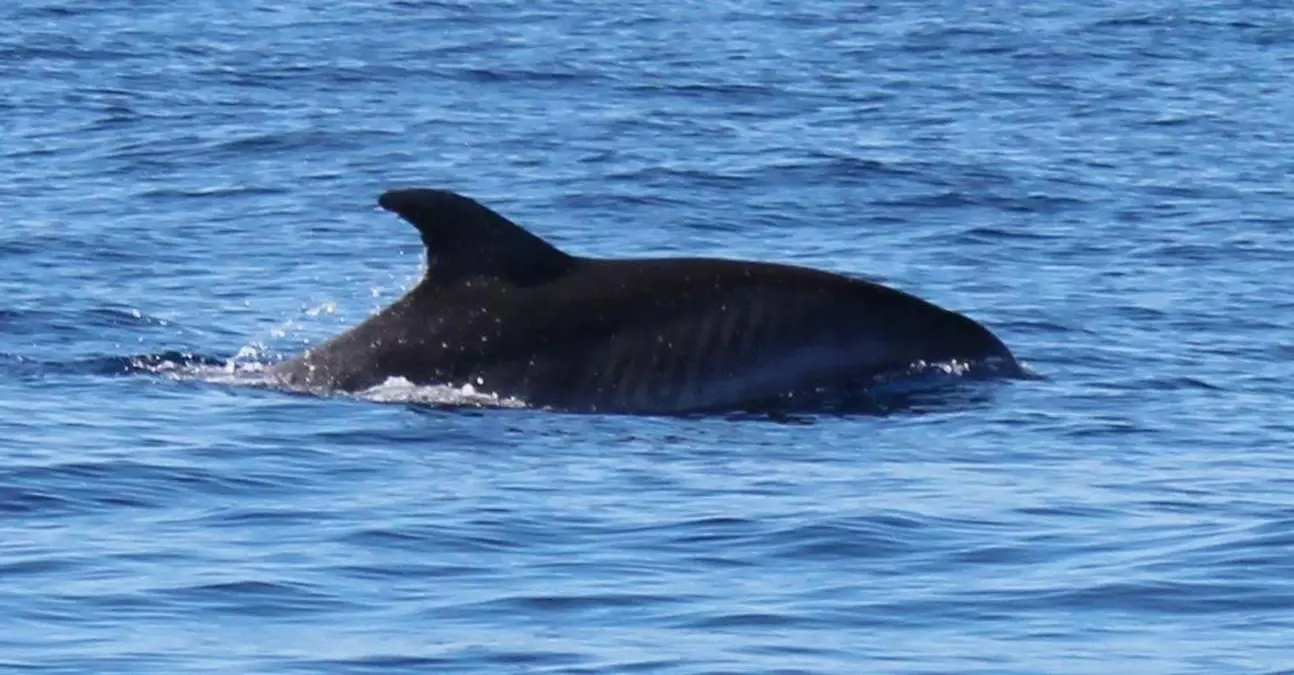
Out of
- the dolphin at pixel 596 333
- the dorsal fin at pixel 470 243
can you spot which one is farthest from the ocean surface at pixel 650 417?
the dorsal fin at pixel 470 243

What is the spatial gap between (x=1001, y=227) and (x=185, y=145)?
8242 mm

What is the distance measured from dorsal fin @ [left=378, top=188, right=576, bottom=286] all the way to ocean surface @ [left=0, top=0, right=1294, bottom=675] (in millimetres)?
641

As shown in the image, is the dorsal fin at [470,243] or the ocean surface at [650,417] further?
the dorsal fin at [470,243]

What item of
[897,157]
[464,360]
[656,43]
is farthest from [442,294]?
[656,43]

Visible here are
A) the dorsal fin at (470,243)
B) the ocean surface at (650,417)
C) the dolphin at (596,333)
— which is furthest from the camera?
the dolphin at (596,333)

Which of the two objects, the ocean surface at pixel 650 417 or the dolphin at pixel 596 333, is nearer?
the ocean surface at pixel 650 417

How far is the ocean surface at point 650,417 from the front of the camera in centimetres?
1127

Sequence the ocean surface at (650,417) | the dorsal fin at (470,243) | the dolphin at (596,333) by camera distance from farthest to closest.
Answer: the dolphin at (596,333) < the dorsal fin at (470,243) < the ocean surface at (650,417)

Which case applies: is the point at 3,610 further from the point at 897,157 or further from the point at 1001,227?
the point at 897,157

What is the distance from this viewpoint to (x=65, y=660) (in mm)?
10492

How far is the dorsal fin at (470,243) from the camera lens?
1584cm

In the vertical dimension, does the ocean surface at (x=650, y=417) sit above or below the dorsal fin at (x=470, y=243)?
below

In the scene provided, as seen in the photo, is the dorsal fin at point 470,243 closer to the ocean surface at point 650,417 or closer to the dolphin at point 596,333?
the dolphin at point 596,333

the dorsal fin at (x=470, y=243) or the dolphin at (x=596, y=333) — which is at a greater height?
the dorsal fin at (x=470, y=243)
